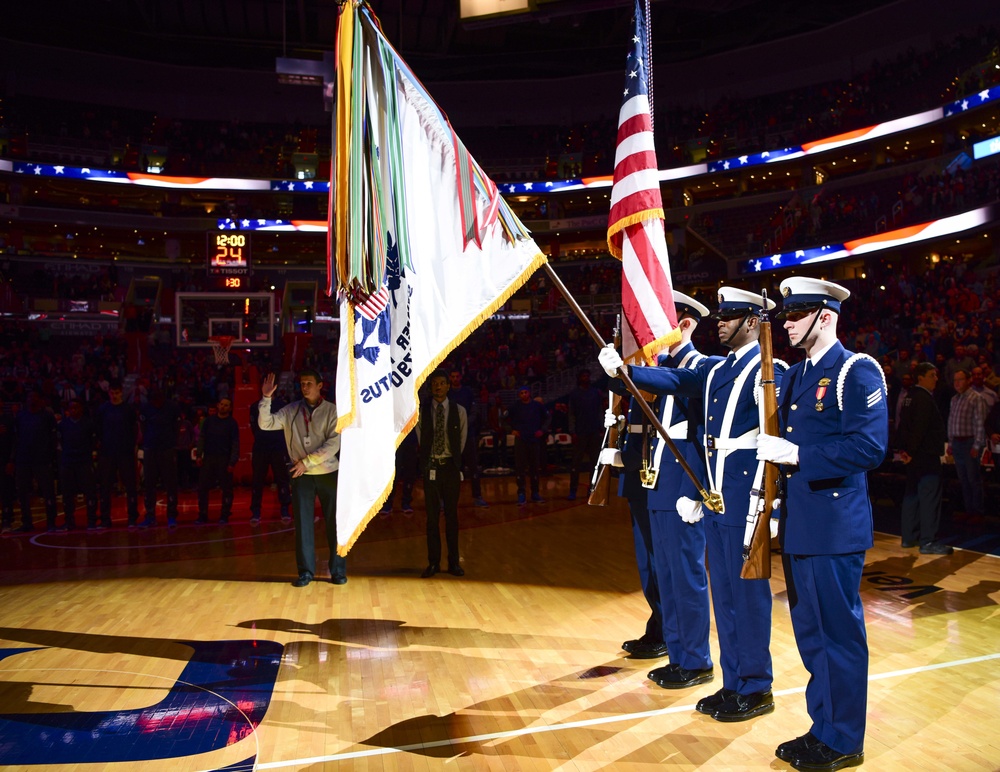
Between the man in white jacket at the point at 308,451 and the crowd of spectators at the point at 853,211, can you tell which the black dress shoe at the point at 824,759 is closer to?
the man in white jacket at the point at 308,451

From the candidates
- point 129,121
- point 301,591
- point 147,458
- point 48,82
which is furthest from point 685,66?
point 301,591

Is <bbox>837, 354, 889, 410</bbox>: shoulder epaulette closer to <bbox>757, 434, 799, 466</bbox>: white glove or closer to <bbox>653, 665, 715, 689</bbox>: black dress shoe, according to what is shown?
<bbox>757, 434, 799, 466</bbox>: white glove

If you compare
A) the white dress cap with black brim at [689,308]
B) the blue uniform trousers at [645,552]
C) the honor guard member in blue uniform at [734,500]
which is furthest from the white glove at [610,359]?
the blue uniform trousers at [645,552]

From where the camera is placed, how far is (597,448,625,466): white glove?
17.3 feet

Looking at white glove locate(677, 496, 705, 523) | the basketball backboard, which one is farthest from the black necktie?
the basketball backboard

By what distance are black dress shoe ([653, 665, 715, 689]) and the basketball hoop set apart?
1422 centimetres

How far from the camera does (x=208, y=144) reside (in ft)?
114

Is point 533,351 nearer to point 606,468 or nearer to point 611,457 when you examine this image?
point 606,468

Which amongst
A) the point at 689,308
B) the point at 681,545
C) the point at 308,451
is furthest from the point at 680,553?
the point at 308,451

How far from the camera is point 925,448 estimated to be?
8.11 m

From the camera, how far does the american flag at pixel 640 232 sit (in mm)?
4859

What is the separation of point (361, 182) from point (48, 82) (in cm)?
3636

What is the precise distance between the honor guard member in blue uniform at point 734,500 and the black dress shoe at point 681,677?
0.37m

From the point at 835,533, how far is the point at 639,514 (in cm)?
183
